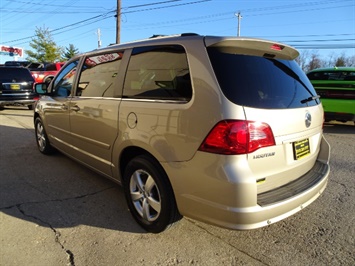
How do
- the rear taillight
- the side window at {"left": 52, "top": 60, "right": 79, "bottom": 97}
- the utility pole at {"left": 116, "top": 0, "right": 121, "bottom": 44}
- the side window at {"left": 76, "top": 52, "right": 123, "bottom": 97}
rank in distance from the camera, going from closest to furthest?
the rear taillight, the side window at {"left": 76, "top": 52, "right": 123, "bottom": 97}, the side window at {"left": 52, "top": 60, "right": 79, "bottom": 97}, the utility pole at {"left": 116, "top": 0, "right": 121, "bottom": 44}

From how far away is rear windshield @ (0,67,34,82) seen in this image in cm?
1170

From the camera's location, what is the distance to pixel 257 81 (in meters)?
2.54

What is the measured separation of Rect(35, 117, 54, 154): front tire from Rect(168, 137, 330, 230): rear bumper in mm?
3802

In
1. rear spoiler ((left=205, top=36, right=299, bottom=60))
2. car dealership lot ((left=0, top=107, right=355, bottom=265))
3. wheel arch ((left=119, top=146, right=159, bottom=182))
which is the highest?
rear spoiler ((left=205, top=36, right=299, bottom=60))

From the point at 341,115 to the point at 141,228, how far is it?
692 centimetres

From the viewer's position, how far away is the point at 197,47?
8.35 ft

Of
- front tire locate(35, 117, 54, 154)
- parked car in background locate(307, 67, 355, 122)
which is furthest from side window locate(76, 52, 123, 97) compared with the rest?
parked car in background locate(307, 67, 355, 122)

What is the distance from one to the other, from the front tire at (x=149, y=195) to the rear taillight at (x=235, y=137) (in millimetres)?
653

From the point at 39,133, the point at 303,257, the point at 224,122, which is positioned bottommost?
the point at 303,257

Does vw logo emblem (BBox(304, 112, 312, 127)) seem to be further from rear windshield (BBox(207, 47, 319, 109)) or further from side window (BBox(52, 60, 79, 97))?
side window (BBox(52, 60, 79, 97))

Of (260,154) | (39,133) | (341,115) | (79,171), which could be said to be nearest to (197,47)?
(260,154)

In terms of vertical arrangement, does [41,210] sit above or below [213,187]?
below

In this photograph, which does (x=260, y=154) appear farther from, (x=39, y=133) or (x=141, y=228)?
(x=39, y=133)

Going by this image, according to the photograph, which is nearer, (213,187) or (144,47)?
(213,187)
